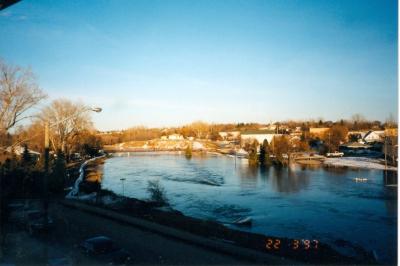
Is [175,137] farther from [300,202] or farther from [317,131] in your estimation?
[300,202]

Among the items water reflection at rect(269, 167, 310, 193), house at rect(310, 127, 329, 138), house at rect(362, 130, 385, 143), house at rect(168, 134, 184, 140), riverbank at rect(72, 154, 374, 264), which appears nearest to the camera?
riverbank at rect(72, 154, 374, 264)

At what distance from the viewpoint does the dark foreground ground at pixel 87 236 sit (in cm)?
586

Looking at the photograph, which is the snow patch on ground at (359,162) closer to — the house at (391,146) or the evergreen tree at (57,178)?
the house at (391,146)

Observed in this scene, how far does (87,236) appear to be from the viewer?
7.64 metres

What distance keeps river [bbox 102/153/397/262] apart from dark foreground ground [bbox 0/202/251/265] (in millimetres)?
2803

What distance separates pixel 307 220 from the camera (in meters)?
9.98

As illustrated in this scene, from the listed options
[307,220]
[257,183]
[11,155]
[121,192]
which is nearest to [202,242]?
[307,220]

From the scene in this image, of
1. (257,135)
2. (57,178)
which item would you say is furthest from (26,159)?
(257,135)

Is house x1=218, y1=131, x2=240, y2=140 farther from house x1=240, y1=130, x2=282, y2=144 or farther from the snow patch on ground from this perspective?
the snow patch on ground

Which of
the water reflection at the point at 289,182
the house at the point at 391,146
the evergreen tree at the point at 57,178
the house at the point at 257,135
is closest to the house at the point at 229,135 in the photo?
the house at the point at 257,135

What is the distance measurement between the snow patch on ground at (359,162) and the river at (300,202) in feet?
3.54

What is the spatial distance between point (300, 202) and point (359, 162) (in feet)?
40.7

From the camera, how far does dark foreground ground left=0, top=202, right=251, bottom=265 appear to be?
19.2 ft

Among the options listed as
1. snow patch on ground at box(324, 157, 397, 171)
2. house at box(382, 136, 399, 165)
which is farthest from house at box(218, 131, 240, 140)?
Result: house at box(382, 136, 399, 165)
